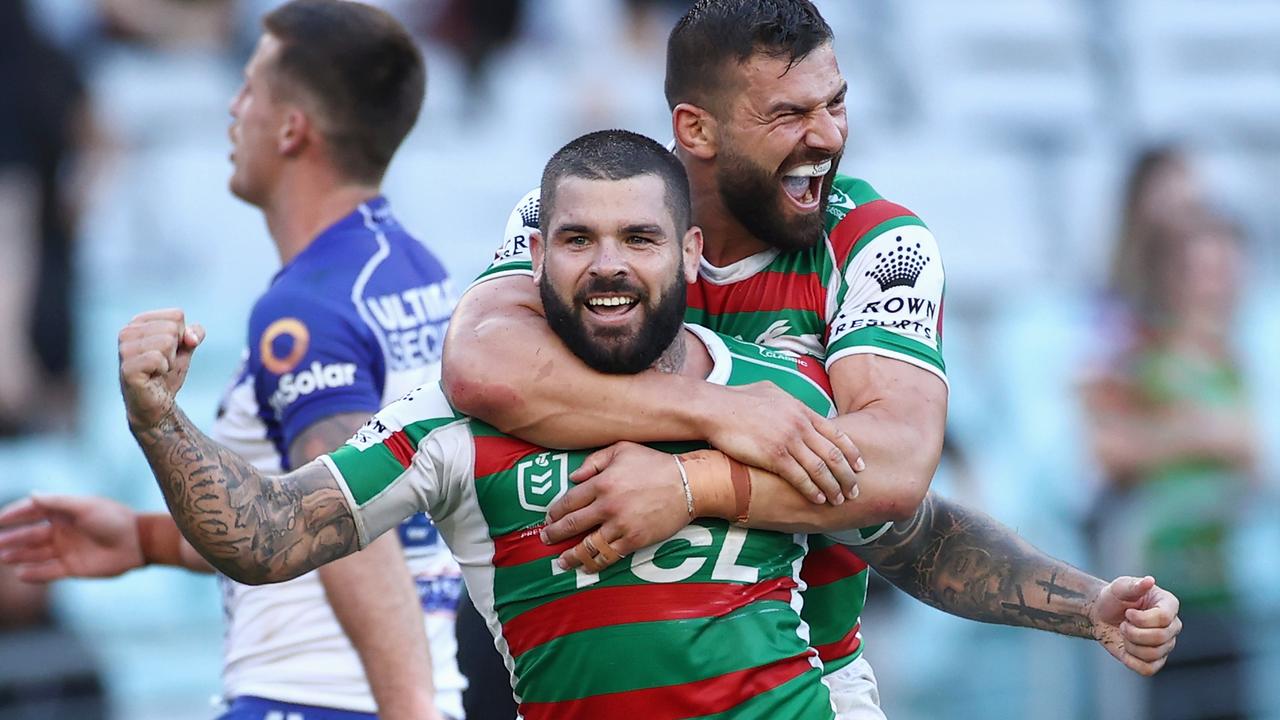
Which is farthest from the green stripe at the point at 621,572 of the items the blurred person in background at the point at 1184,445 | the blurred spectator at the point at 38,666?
the blurred person in background at the point at 1184,445

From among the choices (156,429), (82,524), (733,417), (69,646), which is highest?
(156,429)

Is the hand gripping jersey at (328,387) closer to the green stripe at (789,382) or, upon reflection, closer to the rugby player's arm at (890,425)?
the green stripe at (789,382)

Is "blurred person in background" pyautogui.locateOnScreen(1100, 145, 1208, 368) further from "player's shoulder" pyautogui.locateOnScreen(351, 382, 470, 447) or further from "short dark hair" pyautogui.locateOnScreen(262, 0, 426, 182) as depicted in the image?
"player's shoulder" pyautogui.locateOnScreen(351, 382, 470, 447)

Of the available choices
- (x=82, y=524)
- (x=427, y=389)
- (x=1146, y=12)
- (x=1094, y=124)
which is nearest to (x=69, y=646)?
(x=82, y=524)

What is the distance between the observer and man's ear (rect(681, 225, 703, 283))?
12.0 feet

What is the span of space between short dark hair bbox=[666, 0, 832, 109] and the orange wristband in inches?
35.3

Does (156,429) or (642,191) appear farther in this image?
(642,191)

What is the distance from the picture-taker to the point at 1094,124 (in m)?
13.8

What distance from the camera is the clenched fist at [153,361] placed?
323 cm

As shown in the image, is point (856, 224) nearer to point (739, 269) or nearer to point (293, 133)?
point (739, 269)

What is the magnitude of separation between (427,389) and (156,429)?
2.03 ft

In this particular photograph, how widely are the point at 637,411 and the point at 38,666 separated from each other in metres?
4.81

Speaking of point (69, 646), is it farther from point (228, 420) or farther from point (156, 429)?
point (156, 429)

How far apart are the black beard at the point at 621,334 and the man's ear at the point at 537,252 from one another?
0.05m
